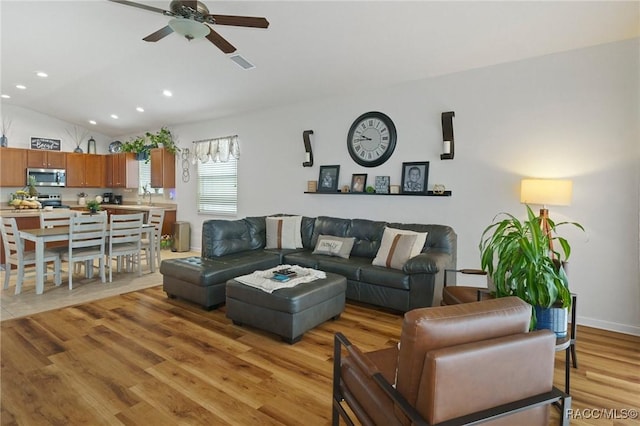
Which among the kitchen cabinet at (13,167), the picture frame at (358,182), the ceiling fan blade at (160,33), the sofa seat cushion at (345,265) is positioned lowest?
the sofa seat cushion at (345,265)

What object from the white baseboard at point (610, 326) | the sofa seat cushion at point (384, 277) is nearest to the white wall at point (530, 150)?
the white baseboard at point (610, 326)

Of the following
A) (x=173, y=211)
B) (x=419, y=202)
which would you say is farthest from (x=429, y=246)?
(x=173, y=211)

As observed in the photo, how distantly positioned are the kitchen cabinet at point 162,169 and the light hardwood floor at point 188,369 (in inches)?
163

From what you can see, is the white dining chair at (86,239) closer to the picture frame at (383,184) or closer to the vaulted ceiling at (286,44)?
the vaulted ceiling at (286,44)

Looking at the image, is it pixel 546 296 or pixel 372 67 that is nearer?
pixel 546 296

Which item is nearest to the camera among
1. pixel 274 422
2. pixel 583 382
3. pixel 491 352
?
pixel 491 352

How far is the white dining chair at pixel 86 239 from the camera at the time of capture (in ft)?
13.6

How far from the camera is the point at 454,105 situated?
4.01 meters

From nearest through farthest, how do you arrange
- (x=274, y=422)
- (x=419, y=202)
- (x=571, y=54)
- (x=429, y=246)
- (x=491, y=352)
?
1. (x=491, y=352)
2. (x=274, y=422)
3. (x=571, y=54)
4. (x=429, y=246)
5. (x=419, y=202)

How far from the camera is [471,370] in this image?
1.11 m

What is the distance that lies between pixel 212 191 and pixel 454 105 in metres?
4.78

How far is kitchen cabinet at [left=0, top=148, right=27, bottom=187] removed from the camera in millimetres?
6645

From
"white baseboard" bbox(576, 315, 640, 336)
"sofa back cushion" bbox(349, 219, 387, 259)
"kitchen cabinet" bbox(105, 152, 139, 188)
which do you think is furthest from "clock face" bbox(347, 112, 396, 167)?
"kitchen cabinet" bbox(105, 152, 139, 188)

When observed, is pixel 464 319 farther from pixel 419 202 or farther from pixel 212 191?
pixel 212 191
